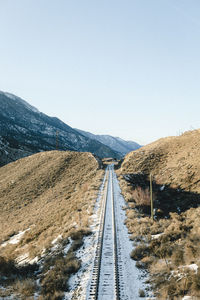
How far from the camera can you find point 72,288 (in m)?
8.28

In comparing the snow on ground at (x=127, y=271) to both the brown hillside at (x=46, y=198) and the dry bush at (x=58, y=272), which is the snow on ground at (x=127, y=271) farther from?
the brown hillside at (x=46, y=198)

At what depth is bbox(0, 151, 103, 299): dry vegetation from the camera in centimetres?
938

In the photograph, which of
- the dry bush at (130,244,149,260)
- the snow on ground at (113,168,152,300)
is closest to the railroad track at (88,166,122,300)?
the snow on ground at (113,168,152,300)

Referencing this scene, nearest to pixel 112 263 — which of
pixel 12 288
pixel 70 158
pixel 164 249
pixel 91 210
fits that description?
pixel 164 249

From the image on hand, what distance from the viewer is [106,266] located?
9406 mm

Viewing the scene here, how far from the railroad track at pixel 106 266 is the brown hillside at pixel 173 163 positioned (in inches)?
598

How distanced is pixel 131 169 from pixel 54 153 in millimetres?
28094

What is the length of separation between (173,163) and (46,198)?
84.1 ft

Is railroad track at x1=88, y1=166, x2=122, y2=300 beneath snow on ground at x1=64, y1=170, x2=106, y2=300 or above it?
above

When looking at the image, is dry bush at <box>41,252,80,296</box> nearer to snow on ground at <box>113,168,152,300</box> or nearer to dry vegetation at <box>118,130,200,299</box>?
snow on ground at <box>113,168,152,300</box>

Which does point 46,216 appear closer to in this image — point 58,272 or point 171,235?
point 58,272

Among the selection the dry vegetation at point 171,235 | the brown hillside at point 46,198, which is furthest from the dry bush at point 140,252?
the brown hillside at point 46,198

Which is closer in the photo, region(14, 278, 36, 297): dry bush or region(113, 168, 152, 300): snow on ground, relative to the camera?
region(113, 168, 152, 300): snow on ground

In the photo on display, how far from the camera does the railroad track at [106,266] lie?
297 inches
